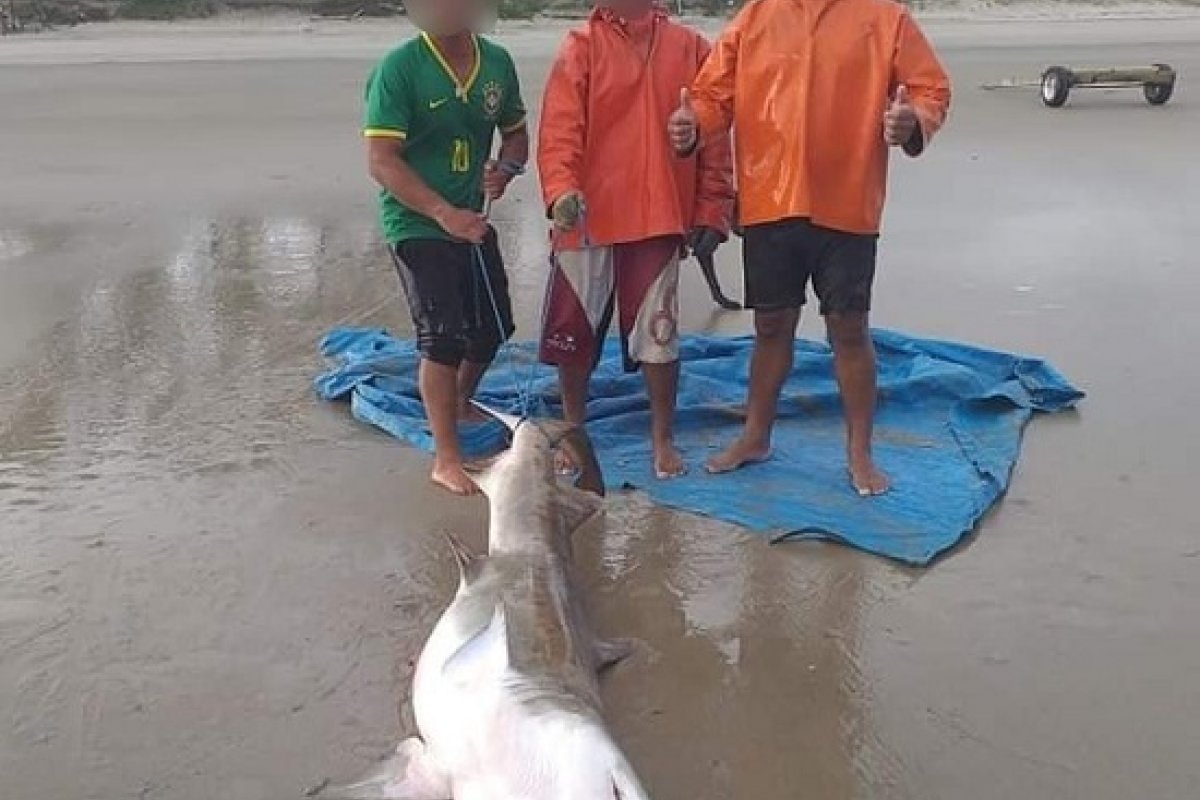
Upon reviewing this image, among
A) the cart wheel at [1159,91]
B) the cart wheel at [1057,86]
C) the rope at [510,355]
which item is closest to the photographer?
the rope at [510,355]

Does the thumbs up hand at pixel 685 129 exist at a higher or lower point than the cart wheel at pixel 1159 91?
higher

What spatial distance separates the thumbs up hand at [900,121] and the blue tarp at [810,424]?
3.64 feet

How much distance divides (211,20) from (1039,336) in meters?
28.0

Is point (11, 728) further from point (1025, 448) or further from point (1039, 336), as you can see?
point (1039, 336)

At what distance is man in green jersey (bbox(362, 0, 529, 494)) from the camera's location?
4.66 meters

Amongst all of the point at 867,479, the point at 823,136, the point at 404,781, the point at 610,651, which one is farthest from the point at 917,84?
the point at 404,781

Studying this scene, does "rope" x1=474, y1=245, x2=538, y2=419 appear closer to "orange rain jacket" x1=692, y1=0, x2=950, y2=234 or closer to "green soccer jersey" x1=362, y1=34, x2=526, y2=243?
"green soccer jersey" x1=362, y1=34, x2=526, y2=243

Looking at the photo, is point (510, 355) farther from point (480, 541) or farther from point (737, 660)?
point (737, 660)

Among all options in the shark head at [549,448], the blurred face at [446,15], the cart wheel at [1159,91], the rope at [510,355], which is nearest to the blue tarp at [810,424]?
the rope at [510,355]

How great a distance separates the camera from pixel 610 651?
3525mm

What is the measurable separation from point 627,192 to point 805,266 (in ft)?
2.08

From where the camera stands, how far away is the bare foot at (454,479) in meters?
4.72

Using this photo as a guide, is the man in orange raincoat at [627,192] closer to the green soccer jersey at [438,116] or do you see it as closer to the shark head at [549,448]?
the green soccer jersey at [438,116]

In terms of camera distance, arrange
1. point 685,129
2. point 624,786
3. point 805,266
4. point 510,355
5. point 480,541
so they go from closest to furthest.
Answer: point 624,786
point 480,541
point 685,129
point 805,266
point 510,355
